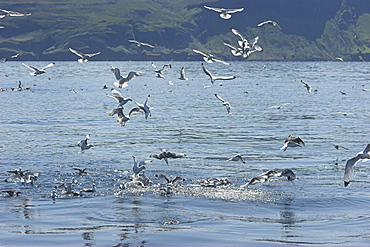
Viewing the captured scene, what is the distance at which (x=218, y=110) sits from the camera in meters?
65.1

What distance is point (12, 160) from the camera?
33344 millimetres

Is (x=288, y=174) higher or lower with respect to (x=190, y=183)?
higher

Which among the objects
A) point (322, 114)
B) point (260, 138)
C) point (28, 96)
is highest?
point (28, 96)

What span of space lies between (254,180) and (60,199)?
8.61 meters

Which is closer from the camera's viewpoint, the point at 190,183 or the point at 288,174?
the point at 288,174

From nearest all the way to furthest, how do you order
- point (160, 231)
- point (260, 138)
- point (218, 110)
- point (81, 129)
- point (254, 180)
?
point (160, 231) < point (254, 180) < point (260, 138) < point (81, 129) < point (218, 110)

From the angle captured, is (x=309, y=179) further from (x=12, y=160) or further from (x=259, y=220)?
(x=12, y=160)

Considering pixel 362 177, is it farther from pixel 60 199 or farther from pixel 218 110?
pixel 218 110

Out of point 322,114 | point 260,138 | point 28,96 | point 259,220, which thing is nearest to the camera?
point 259,220

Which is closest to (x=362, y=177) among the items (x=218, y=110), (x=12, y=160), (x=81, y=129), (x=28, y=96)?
(x=12, y=160)

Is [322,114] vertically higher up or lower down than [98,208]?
higher up

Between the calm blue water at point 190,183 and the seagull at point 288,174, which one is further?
the seagull at point 288,174

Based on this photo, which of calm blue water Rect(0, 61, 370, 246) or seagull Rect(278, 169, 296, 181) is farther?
seagull Rect(278, 169, 296, 181)

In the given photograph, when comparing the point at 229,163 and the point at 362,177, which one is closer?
the point at 362,177
